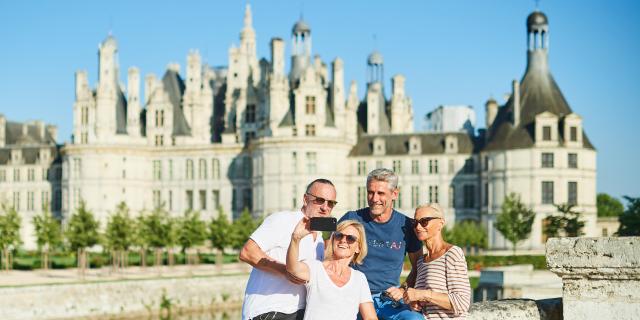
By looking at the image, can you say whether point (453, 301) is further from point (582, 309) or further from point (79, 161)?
point (79, 161)

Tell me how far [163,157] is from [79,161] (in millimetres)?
5698

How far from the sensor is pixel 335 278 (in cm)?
668

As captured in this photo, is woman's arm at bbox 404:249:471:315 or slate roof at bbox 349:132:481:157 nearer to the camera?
woman's arm at bbox 404:249:471:315

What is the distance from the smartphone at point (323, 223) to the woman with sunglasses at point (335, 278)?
0.04m

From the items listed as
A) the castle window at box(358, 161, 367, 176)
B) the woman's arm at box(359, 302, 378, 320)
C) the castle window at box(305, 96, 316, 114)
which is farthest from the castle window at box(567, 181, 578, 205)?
the woman's arm at box(359, 302, 378, 320)

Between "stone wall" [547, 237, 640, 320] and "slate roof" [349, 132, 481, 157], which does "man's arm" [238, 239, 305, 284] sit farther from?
"slate roof" [349, 132, 481, 157]

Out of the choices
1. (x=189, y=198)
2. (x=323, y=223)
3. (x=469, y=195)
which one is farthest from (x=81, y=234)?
(x=323, y=223)

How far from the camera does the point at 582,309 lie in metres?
7.38

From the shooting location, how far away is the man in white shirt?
6.88m

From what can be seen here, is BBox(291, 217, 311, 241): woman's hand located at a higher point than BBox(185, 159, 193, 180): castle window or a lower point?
lower

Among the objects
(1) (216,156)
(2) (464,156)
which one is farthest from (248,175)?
(2) (464,156)

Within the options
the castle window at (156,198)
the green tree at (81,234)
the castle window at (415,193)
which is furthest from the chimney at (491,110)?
the green tree at (81,234)

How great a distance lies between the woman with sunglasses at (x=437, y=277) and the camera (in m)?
7.00

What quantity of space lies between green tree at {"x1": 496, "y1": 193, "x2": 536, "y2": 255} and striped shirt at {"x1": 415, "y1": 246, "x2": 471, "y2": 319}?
48.3m
